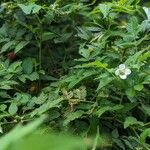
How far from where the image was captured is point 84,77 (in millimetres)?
1387

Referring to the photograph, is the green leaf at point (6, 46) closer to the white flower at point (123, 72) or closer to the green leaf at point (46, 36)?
the green leaf at point (46, 36)

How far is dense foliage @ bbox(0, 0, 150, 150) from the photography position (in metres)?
1.32

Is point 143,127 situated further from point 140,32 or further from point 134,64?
point 140,32

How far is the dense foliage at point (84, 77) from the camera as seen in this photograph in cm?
132

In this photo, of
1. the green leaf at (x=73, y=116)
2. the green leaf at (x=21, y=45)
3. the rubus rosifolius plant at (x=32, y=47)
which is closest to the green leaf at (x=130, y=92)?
the green leaf at (x=73, y=116)

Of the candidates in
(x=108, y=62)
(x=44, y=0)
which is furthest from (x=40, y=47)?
(x=108, y=62)

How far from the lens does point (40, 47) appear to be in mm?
1782

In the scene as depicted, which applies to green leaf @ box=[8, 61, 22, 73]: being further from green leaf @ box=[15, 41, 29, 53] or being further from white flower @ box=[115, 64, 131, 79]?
white flower @ box=[115, 64, 131, 79]

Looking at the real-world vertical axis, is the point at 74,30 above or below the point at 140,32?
below

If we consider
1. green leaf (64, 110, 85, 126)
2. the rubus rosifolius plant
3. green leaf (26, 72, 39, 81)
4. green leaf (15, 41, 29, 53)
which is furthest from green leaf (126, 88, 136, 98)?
green leaf (15, 41, 29, 53)

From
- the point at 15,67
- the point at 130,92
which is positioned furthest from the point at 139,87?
the point at 15,67

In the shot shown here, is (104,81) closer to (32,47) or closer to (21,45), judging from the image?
(21,45)

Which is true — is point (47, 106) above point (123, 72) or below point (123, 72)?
below

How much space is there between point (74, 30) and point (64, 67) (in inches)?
10.1
